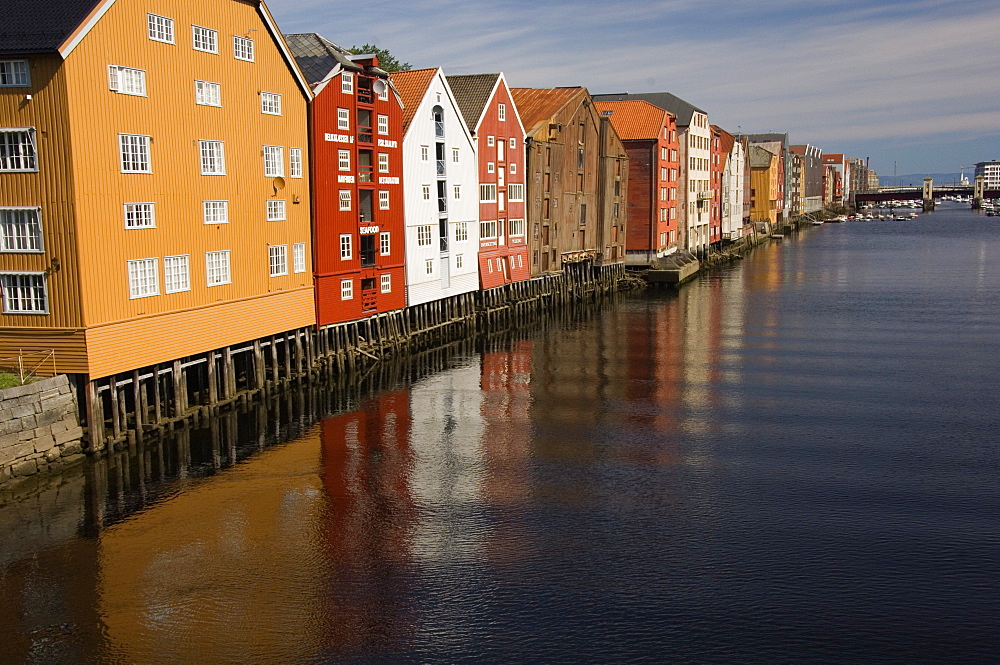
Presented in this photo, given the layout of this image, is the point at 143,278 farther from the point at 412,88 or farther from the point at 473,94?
the point at 473,94

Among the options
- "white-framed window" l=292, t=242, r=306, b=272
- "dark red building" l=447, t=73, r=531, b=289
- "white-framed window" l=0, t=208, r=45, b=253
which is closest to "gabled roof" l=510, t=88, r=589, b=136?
"dark red building" l=447, t=73, r=531, b=289

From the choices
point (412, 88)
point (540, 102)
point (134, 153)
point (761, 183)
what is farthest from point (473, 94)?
point (761, 183)

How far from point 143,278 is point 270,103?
11.0 meters

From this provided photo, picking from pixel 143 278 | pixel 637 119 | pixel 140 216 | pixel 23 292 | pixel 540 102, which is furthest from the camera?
pixel 637 119

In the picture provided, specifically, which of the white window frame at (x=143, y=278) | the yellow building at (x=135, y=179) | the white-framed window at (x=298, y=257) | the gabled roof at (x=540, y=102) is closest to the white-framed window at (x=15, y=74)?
the yellow building at (x=135, y=179)

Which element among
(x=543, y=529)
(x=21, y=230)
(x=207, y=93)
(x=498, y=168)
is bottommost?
(x=543, y=529)

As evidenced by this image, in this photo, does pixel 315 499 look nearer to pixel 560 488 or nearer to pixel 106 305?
pixel 560 488

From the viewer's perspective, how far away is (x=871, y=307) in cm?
6662

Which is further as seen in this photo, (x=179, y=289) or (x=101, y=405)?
(x=179, y=289)

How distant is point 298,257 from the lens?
4075 cm

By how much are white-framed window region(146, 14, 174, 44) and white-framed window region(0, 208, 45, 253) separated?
7.60m

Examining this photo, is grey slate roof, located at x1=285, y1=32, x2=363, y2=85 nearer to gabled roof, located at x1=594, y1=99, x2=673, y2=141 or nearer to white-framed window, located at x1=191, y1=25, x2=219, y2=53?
white-framed window, located at x1=191, y1=25, x2=219, y2=53

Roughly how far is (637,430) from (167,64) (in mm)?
21641

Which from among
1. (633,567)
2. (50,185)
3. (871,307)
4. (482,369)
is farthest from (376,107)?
(871,307)
